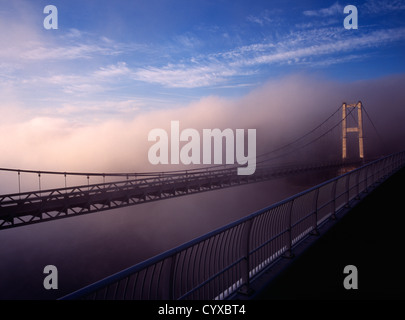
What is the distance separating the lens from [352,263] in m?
5.06

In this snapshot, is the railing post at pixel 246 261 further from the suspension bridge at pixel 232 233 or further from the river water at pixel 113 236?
the river water at pixel 113 236

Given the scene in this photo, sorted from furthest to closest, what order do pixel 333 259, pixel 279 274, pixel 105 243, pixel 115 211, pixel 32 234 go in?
pixel 115 211
pixel 32 234
pixel 105 243
pixel 333 259
pixel 279 274

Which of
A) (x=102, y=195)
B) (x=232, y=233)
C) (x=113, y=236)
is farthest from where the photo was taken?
(x=113, y=236)

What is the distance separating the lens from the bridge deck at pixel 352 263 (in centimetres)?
419

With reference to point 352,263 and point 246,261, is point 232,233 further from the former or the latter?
point 352,263

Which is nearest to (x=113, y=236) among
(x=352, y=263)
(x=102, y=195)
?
(x=102, y=195)

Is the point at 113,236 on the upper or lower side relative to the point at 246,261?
lower

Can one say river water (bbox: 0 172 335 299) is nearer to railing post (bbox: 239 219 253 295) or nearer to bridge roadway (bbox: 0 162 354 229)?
bridge roadway (bbox: 0 162 354 229)

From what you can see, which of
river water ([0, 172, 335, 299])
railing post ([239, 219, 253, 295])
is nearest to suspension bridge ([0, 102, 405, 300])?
railing post ([239, 219, 253, 295])
